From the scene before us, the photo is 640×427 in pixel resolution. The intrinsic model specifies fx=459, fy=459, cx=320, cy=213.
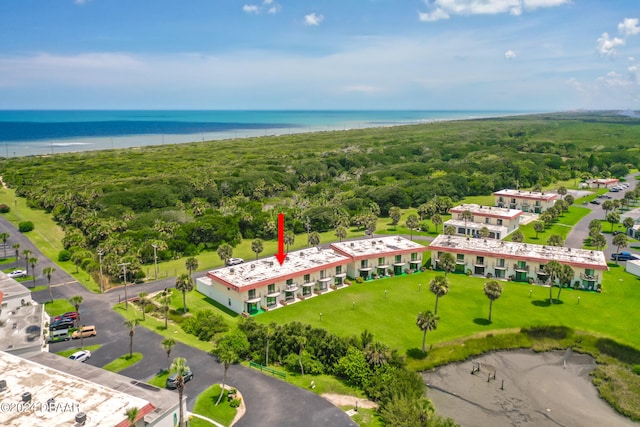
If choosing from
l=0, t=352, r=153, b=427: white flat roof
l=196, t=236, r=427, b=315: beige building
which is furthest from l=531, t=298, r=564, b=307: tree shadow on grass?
l=0, t=352, r=153, b=427: white flat roof

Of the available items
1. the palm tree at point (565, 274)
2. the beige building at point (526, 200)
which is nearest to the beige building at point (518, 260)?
the palm tree at point (565, 274)

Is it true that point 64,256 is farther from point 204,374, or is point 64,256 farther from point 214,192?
point 214,192

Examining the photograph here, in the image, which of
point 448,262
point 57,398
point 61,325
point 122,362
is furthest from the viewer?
point 448,262

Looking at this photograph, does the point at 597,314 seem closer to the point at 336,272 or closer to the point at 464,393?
the point at 464,393

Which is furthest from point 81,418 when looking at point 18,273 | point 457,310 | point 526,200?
point 526,200

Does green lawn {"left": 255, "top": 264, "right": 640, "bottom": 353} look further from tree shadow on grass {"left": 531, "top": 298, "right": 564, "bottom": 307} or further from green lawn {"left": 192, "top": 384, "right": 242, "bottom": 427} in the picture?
green lawn {"left": 192, "top": 384, "right": 242, "bottom": 427}

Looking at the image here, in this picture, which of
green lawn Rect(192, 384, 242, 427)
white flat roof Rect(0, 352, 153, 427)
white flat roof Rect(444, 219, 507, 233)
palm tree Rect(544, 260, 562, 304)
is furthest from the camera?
white flat roof Rect(444, 219, 507, 233)
